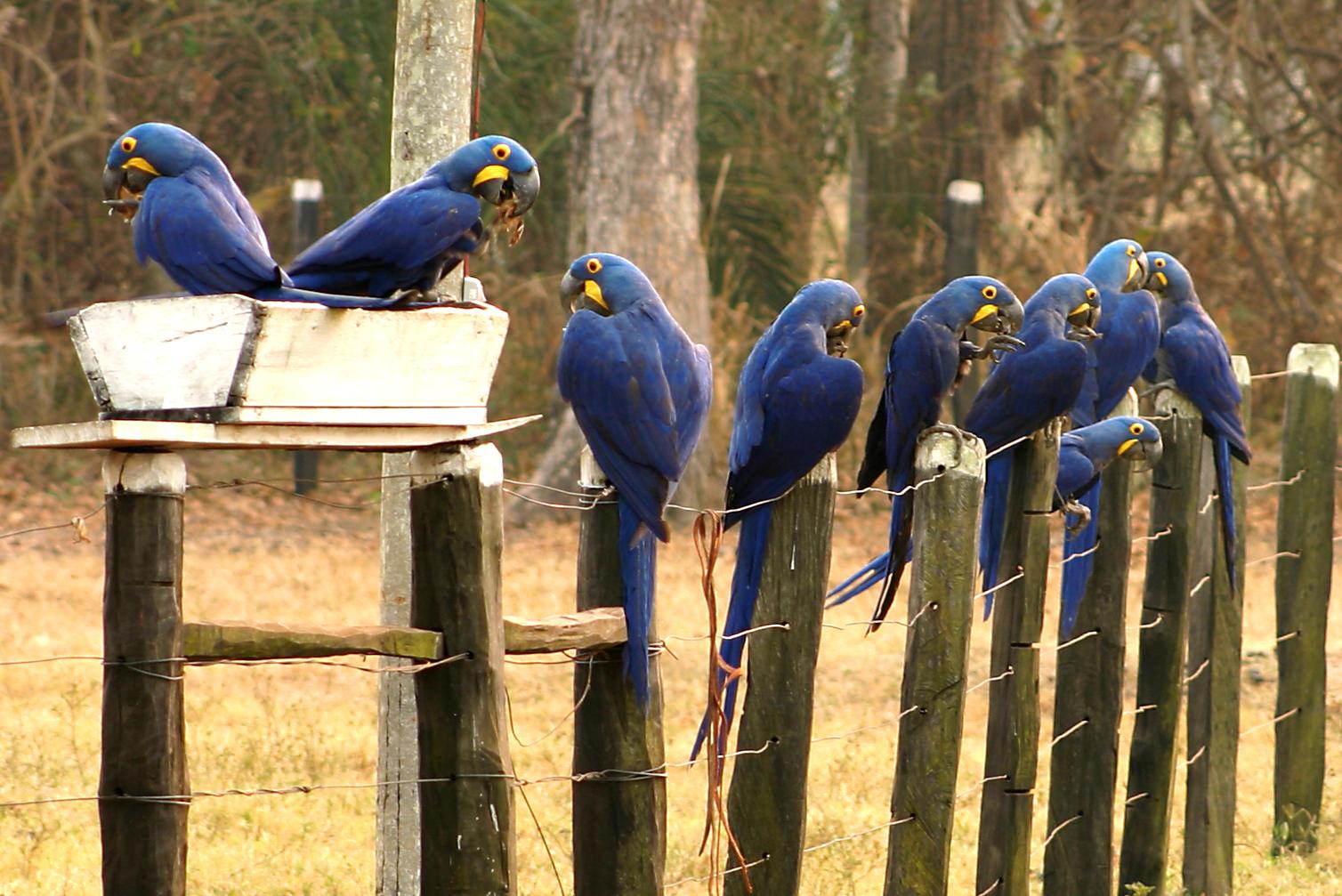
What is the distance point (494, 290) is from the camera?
10320 mm

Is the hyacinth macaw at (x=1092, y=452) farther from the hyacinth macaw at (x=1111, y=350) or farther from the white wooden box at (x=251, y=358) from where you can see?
the white wooden box at (x=251, y=358)

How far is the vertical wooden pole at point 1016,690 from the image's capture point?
9.62ft

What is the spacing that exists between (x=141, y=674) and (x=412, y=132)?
→ 1581 mm

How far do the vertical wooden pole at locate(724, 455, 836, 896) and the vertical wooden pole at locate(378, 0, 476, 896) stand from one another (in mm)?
844

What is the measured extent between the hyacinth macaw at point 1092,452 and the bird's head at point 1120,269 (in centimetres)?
57

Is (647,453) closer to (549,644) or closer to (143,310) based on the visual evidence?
(549,644)

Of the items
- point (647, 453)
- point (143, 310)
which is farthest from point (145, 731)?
point (647, 453)

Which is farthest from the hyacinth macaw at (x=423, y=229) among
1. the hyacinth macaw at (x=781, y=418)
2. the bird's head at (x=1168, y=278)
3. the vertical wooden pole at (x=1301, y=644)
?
the vertical wooden pole at (x=1301, y=644)

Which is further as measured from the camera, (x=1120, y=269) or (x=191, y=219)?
(x=1120, y=269)

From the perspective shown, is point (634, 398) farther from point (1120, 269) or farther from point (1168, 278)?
point (1168, 278)

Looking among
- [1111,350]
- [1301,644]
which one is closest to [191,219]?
[1111,350]

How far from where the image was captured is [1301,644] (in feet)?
14.4

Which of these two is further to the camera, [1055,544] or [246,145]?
[246,145]

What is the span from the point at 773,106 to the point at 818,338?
839 cm
